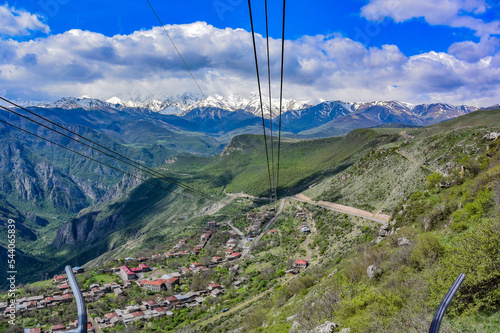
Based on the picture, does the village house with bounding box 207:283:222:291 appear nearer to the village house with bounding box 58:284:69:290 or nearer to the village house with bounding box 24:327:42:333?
the village house with bounding box 24:327:42:333

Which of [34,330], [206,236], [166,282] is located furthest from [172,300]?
[206,236]

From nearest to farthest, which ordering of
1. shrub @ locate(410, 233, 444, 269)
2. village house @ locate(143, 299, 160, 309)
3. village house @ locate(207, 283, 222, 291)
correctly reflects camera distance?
shrub @ locate(410, 233, 444, 269), village house @ locate(143, 299, 160, 309), village house @ locate(207, 283, 222, 291)

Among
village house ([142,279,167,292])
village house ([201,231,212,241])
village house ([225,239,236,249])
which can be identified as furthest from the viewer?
village house ([201,231,212,241])

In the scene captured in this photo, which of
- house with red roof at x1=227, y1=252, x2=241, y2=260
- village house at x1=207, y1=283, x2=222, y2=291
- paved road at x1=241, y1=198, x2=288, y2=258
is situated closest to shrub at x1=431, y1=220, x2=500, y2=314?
village house at x1=207, y1=283, x2=222, y2=291

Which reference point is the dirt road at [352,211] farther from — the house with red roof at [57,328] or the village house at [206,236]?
the house with red roof at [57,328]

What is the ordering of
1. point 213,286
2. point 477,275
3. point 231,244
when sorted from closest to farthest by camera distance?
point 477,275 → point 213,286 → point 231,244

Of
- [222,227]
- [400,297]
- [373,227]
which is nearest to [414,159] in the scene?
[373,227]

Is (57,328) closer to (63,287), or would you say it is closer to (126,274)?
(63,287)

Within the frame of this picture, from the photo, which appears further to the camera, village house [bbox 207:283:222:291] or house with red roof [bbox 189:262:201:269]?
house with red roof [bbox 189:262:201:269]

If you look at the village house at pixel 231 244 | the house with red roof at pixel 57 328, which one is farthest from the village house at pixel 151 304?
the village house at pixel 231 244
